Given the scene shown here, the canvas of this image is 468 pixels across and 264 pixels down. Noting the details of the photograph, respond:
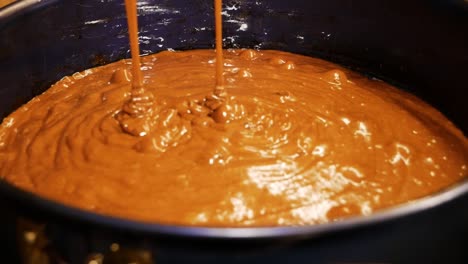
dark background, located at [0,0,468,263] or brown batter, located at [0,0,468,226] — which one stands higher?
dark background, located at [0,0,468,263]

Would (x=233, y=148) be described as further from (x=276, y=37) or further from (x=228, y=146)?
(x=276, y=37)

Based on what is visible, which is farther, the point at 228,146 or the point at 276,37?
the point at 276,37

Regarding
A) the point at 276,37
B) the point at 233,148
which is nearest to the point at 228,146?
the point at 233,148

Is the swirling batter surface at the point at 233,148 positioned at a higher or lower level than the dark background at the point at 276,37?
lower

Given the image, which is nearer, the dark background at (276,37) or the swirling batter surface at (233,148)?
the swirling batter surface at (233,148)

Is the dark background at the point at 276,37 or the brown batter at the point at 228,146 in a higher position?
the dark background at the point at 276,37

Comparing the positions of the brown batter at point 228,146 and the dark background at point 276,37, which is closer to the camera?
the brown batter at point 228,146

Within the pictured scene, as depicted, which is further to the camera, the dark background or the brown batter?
the dark background

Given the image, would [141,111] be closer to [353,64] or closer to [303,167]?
[303,167]
